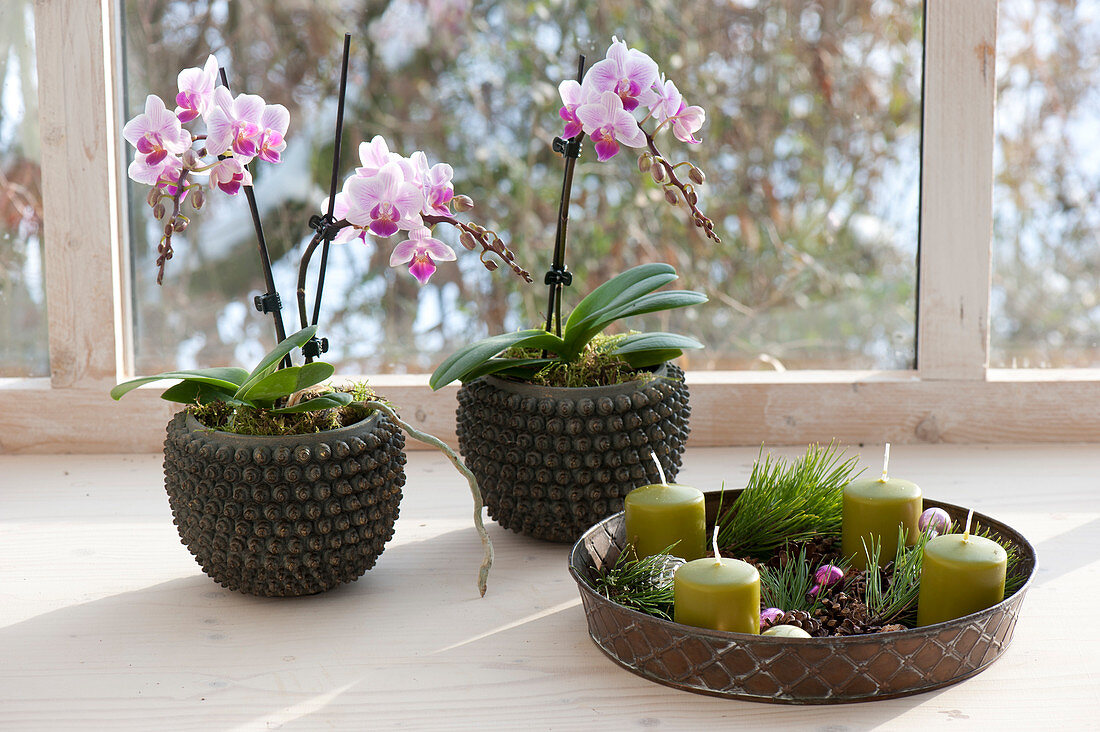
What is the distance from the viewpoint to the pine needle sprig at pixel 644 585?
0.85 meters

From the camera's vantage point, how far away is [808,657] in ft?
2.43

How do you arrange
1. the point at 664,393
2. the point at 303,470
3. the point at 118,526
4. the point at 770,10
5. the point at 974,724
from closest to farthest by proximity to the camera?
the point at 974,724, the point at 303,470, the point at 664,393, the point at 118,526, the point at 770,10

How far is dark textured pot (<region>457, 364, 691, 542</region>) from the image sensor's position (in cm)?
100

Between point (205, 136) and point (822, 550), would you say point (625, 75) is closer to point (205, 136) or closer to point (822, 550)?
point (205, 136)

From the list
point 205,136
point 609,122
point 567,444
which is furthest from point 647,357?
point 205,136

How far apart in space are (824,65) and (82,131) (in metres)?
1.06

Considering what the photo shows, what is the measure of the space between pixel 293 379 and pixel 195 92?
250mm

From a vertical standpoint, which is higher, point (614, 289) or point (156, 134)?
point (156, 134)

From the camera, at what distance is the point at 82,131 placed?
4.44 ft

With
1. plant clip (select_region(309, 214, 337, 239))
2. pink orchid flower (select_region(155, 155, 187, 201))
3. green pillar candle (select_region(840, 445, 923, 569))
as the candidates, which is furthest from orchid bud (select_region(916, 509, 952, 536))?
pink orchid flower (select_region(155, 155, 187, 201))

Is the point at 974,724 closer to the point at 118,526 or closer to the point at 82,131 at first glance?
the point at 118,526

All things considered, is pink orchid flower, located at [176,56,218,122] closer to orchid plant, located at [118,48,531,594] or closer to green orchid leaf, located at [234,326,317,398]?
orchid plant, located at [118,48,531,594]

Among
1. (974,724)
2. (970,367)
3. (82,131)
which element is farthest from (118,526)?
(970,367)

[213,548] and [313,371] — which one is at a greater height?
[313,371]
